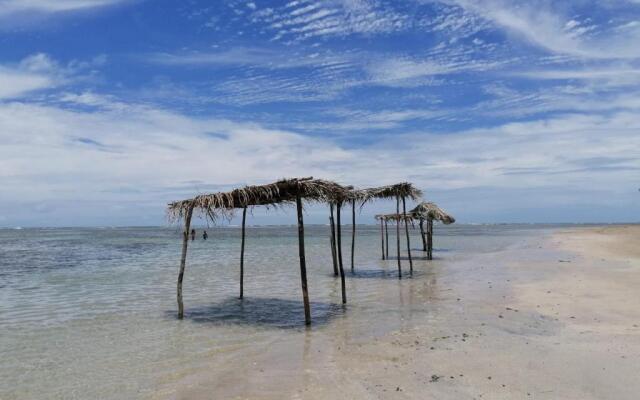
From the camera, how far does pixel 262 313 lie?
11.5 metres

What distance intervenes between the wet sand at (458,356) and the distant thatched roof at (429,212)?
1065 centimetres

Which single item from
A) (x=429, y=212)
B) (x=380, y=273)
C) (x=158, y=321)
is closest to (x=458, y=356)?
(x=158, y=321)

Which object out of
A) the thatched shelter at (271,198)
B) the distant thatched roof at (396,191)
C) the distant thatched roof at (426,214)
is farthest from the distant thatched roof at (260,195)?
the distant thatched roof at (426,214)

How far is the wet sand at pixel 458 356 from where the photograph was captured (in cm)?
597

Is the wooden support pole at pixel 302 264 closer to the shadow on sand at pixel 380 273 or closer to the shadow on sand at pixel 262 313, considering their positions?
the shadow on sand at pixel 262 313

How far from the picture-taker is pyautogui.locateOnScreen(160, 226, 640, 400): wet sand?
5969 mm

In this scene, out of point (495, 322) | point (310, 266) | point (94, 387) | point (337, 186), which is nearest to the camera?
point (94, 387)

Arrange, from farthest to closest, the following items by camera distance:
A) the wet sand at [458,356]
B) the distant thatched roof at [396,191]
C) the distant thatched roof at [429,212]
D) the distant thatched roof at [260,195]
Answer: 1. the distant thatched roof at [429,212]
2. the distant thatched roof at [396,191]
3. the distant thatched roof at [260,195]
4. the wet sand at [458,356]

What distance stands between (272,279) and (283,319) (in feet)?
23.9

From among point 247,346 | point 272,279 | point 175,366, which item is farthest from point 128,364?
point 272,279

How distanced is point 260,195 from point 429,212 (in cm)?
1446

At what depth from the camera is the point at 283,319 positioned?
10.7m

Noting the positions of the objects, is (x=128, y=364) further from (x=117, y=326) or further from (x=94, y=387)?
(x=117, y=326)

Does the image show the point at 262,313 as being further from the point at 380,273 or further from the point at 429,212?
the point at 429,212
